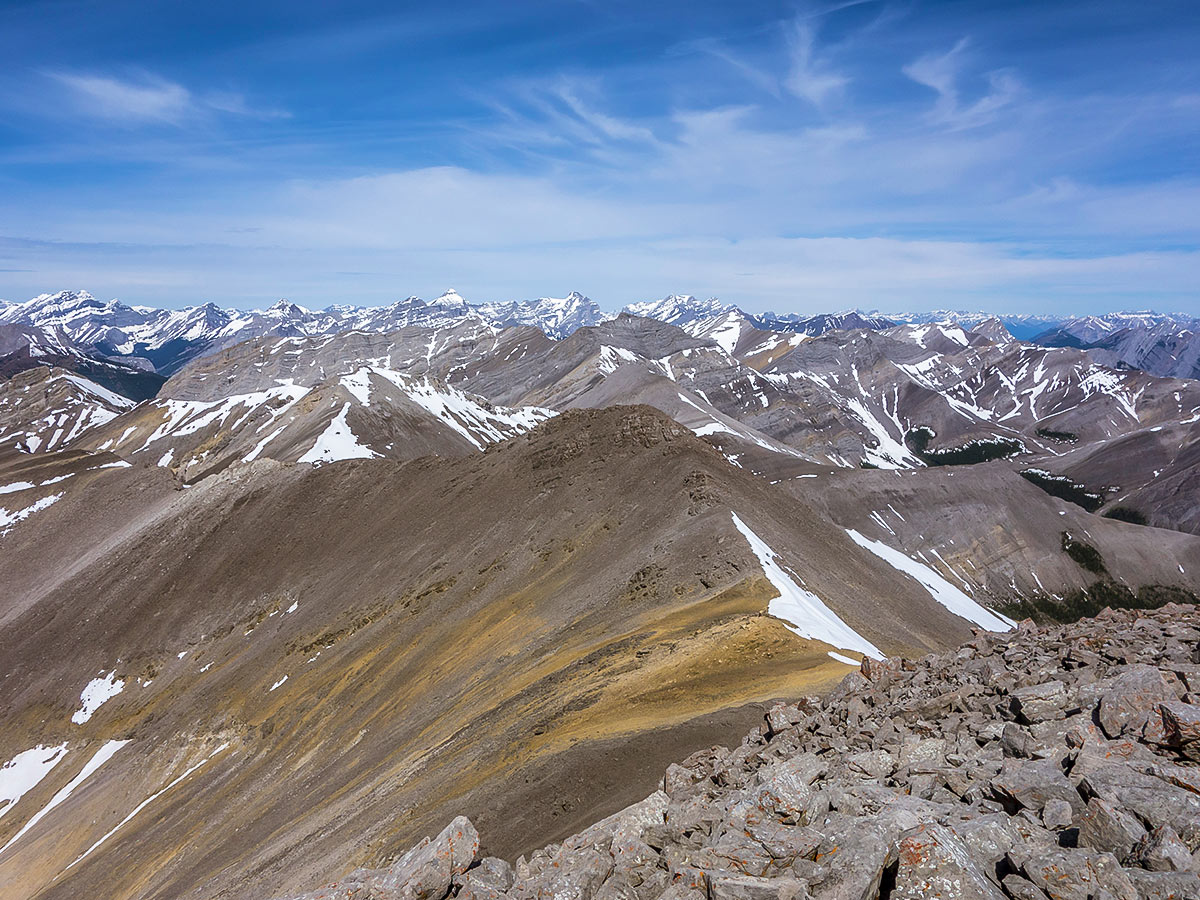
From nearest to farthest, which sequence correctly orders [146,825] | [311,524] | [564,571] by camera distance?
[146,825]
[564,571]
[311,524]

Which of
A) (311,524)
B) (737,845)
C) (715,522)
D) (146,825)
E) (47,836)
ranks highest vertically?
(737,845)

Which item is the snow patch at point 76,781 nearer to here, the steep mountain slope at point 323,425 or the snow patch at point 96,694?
the snow patch at point 96,694

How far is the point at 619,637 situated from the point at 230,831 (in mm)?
22596

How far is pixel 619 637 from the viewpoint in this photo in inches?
1314

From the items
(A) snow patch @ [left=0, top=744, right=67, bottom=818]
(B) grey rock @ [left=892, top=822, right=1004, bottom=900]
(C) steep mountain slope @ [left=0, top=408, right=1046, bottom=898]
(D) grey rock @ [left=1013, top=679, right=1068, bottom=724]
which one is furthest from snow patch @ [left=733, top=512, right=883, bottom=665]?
(A) snow patch @ [left=0, top=744, right=67, bottom=818]

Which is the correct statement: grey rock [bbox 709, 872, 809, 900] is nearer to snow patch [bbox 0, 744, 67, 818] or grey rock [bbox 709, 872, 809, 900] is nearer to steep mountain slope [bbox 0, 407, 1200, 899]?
steep mountain slope [bbox 0, 407, 1200, 899]

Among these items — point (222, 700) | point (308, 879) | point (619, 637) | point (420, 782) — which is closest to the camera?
point (308, 879)

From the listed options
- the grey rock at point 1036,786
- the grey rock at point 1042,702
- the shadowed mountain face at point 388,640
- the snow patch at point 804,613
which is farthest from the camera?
the snow patch at point 804,613

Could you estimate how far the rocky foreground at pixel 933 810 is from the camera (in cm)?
873

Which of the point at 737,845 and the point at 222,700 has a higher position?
the point at 737,845

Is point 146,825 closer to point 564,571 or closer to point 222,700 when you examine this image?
point 222,700

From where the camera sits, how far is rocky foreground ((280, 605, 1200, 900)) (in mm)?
8727

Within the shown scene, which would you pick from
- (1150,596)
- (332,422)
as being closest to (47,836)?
(332,422)

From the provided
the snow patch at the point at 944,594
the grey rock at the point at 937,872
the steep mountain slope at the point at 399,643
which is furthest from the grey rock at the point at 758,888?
the snow patch at the point at 944,594
